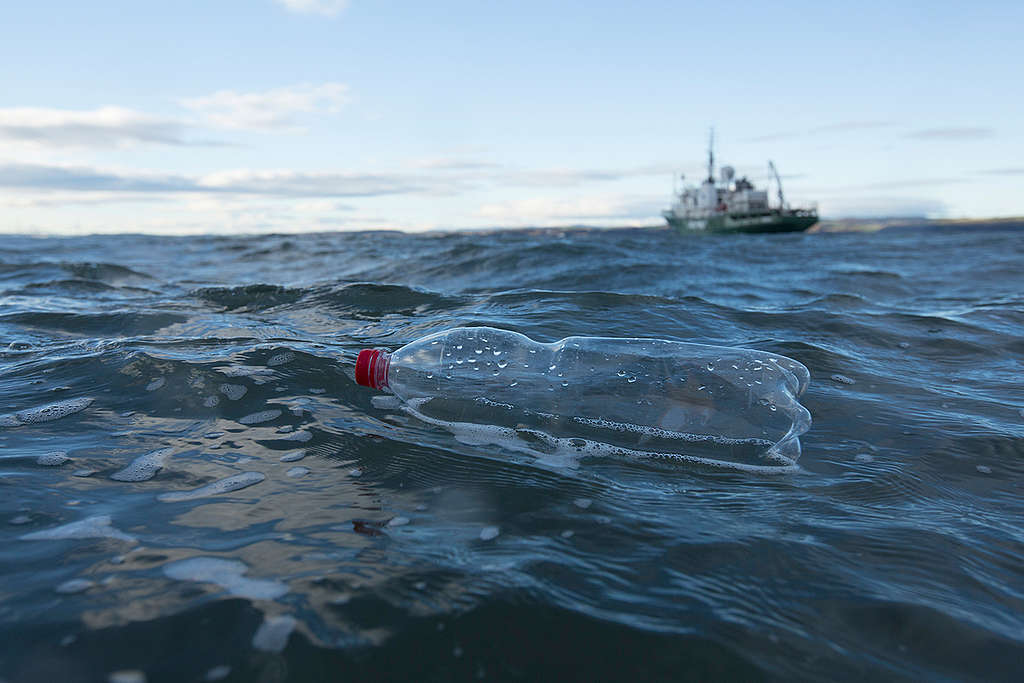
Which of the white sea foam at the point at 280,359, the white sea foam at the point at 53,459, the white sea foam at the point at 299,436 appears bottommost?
the white sea foam at the point at 299,436

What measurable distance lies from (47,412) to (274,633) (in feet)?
7.15

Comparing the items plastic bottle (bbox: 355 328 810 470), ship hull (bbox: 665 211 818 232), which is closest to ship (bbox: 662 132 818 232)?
ship hull (bbox: 665 211 818 232)

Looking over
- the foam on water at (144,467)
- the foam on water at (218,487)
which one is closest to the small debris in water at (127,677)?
the foam on water at (218,487)

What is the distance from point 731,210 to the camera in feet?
196

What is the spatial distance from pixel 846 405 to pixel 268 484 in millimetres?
2702

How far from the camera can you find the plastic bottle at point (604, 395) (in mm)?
2328

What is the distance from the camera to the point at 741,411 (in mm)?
2594

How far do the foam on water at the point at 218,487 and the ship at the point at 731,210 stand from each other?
195 feet

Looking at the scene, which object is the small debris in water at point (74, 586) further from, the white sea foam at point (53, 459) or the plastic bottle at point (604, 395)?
the plastic bottle at point (604, 395)

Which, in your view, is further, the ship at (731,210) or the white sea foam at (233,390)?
the ship at (731,210)

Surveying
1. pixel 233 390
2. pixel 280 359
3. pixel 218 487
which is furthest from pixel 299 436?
pixel 280 359

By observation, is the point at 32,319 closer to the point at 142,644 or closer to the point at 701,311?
the point at 142,644

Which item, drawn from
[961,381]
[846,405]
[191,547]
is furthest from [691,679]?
[961,381]

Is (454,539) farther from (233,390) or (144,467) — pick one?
(233,390)
